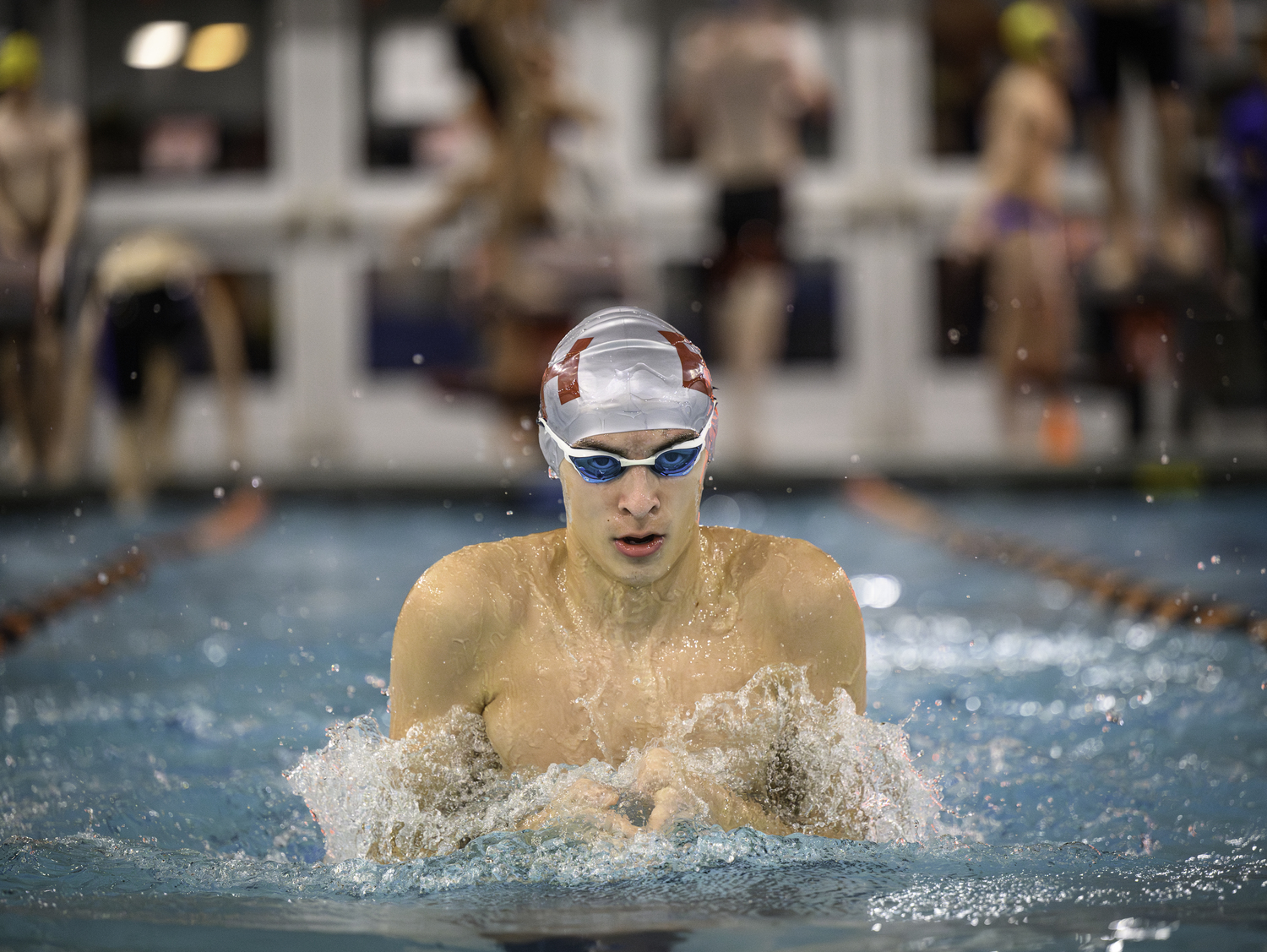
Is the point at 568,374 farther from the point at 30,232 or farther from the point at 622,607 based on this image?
the point at 30,232

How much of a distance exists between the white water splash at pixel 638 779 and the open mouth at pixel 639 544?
278mm

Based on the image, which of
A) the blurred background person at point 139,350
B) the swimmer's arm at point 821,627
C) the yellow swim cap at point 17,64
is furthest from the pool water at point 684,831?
the yellow swim cap at point 17,64

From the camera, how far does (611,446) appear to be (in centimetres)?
228

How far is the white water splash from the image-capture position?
229 centimetres

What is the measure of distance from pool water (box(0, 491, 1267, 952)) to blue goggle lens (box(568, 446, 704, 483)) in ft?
1.79

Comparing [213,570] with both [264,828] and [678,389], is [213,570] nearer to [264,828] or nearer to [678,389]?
[264,828]

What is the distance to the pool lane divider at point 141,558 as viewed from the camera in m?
4.96

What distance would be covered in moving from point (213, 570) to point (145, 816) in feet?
11.1

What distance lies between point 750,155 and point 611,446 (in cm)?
656

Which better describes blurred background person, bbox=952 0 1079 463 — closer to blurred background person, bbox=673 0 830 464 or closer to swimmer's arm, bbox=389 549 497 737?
blurred background person, bbox=673 0 830 464

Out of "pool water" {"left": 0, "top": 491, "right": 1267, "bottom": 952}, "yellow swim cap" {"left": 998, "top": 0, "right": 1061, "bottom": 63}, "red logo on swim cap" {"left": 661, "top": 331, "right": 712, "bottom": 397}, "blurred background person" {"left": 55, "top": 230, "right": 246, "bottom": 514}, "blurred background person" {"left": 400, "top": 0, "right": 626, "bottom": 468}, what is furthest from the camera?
"yellow swim cap" {"left": 998, "top": 0, "right": 1061, "bottom": 63}

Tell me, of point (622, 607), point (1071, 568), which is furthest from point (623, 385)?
point (1071, 568)

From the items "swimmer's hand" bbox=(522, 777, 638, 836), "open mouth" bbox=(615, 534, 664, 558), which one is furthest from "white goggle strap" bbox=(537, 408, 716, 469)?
"swimmer's hand" bbox=(522, 777, 638, 836)

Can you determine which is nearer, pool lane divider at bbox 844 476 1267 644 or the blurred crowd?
pool lane divider at bbox 844 476 1267 644
